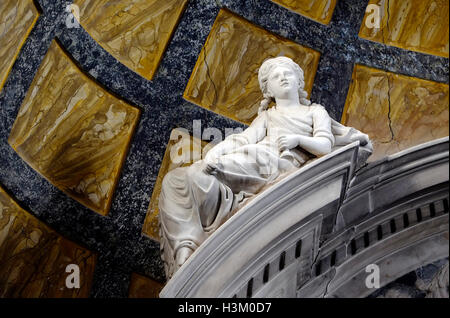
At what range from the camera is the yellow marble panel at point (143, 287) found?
242 inches

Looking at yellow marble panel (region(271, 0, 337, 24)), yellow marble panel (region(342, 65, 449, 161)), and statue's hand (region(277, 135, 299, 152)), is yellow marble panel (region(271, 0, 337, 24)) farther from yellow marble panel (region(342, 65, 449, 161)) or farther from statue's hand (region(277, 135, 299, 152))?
statue's hand (region(277, 135, 299, 152))

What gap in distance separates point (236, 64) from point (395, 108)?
147 centimetres

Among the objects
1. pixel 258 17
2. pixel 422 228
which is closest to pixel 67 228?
pixel 258 17

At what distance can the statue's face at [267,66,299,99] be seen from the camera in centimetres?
494

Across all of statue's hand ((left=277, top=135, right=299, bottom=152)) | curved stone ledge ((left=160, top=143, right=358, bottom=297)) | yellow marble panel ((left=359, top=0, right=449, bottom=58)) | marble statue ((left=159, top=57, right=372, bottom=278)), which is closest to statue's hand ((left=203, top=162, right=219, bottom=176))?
marble statue ((left=159, top=57, right=372, bottom=278))

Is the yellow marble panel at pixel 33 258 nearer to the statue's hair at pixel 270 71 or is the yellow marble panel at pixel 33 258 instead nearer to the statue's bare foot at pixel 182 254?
the statue's hair at pixel 270 71

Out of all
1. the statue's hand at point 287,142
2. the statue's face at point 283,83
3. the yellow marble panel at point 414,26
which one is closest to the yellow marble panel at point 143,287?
the statue's face at point 283,83

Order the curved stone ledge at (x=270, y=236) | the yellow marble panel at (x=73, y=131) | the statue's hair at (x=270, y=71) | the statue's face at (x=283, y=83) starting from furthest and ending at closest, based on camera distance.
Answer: the yellow marble panel at (x=73, y=131) < the statue's hair at (x=270, y=71) < the statue's face at (x=283, y=83) < the curved stone ledge at (x=270, y=236)

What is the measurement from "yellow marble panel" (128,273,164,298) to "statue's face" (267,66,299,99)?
2.12 m

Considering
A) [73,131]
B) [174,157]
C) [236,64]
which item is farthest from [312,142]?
[73,131]

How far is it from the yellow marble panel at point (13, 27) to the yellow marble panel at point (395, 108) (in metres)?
2.80

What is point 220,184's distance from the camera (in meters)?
4.20

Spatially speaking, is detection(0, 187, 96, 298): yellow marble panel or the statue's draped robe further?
detection(0, 187, 96, 298): yellow marble panel

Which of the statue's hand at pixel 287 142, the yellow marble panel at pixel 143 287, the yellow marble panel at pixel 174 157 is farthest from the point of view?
the yellow marble panel at pixel 174 157
